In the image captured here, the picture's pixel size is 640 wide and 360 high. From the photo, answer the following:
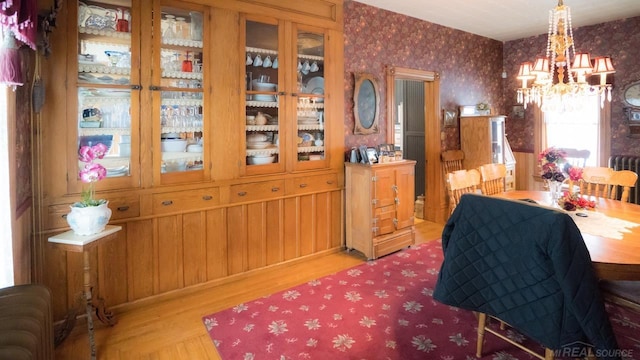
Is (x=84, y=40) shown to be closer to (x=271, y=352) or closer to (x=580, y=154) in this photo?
(x=271, y=352)

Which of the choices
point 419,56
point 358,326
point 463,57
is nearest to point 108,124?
point 358,326

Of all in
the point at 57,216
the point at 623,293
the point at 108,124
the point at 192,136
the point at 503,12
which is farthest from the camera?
the point at 503,12

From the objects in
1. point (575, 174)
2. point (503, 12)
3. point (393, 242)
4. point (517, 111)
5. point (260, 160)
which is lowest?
point (393, 242)

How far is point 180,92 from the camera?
304 centimetres

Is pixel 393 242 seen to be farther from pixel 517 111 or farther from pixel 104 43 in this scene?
pixel 517 111

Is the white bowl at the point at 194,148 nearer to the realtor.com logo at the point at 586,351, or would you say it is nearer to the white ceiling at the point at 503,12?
the white ceiling at the point at 503,12

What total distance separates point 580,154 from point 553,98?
2912 mm

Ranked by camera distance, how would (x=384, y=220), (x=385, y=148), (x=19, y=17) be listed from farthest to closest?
(x=385, y=148), (x=384, y=220), (x=19, y=17)

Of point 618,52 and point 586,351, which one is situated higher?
point 618,52

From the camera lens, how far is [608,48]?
505 cm

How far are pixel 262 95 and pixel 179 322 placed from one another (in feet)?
6.87

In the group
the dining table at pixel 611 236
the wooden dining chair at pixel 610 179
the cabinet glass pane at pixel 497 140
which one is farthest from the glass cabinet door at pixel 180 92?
the cabinet glass pane at pixel 497 140

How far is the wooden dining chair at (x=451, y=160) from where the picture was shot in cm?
532

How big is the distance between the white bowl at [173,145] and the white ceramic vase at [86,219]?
811 millimetres
